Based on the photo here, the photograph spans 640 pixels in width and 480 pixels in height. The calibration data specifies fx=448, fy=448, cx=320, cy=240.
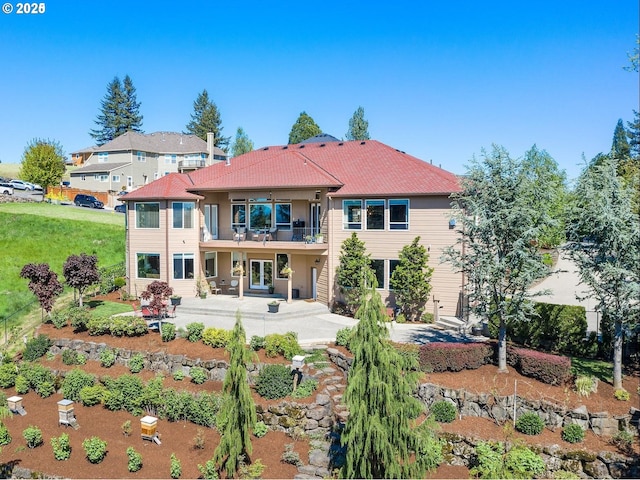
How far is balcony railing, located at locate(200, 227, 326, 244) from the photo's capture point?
25.0 metres

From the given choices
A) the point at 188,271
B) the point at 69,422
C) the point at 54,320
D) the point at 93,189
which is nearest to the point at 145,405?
the point at 69,422

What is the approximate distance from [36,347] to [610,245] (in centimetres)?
2233

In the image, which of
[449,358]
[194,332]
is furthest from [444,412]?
[194,332]

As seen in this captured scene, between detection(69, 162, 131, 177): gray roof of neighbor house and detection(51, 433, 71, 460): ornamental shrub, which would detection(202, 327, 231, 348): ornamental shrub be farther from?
detection(69, 162, 131, 177): gray roof of neighbor house

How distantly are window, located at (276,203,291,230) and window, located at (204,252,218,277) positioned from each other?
469 cm

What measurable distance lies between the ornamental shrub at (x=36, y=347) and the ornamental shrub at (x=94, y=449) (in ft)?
27.0

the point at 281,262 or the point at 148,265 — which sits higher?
the point at 281,262

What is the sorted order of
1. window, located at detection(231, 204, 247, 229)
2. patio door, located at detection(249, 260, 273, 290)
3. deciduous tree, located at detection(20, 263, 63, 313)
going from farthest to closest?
window, located at detection(231, 204, 247, 229) → patio door, located at detection(249, 260, 273, 290) → deciduous tree, located at detection(20, 263, 63, 313)

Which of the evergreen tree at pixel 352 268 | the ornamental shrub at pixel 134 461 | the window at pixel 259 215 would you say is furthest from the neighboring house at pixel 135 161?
the ornamental shrub at pixel 134 461

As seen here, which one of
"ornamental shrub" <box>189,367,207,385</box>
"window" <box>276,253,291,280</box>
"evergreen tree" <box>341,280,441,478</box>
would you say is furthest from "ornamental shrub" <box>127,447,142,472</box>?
"window" <box>276,253,291,280</box>

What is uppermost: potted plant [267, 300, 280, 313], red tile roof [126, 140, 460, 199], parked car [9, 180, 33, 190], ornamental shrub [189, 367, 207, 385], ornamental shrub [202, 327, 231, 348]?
parked car [9, 180, 33, 190]

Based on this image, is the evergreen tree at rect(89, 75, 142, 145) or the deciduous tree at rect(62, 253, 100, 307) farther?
the evergreen tree at rect(89, 75, 142, 145)

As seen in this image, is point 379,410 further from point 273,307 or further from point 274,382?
point 273,307

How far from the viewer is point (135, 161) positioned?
59.9 metres
